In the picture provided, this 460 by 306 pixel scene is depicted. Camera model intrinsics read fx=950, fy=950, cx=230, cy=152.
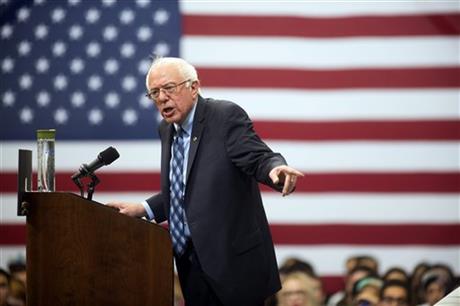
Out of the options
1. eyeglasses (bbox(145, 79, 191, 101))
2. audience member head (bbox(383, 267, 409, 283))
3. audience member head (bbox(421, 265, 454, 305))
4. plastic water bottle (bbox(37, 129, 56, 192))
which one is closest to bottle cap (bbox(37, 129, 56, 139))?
plastic water bottle (bbox(37, 129, 56, 192))

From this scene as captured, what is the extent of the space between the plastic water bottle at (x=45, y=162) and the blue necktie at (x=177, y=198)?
46 cm

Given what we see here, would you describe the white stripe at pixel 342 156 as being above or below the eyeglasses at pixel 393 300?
above

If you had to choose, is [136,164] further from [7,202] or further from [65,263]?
[65,263]

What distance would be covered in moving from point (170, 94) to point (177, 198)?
1.30 feet

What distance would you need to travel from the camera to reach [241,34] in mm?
6492

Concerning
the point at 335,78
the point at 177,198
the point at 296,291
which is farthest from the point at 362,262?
the point at 177,198

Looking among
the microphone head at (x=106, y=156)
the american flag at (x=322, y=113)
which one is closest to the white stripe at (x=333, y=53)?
the american flag at (x=322, y=113)

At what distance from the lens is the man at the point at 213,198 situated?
3473 millimetres

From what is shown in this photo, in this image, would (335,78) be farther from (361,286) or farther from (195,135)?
(195,135)

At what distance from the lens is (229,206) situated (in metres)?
3.51

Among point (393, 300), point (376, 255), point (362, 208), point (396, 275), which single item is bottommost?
point (393, 300)

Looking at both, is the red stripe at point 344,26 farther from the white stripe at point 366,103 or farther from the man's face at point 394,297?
the man's face at point 394,297

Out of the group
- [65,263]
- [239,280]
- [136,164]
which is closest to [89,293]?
[65,263]

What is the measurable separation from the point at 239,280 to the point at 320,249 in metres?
2.99
